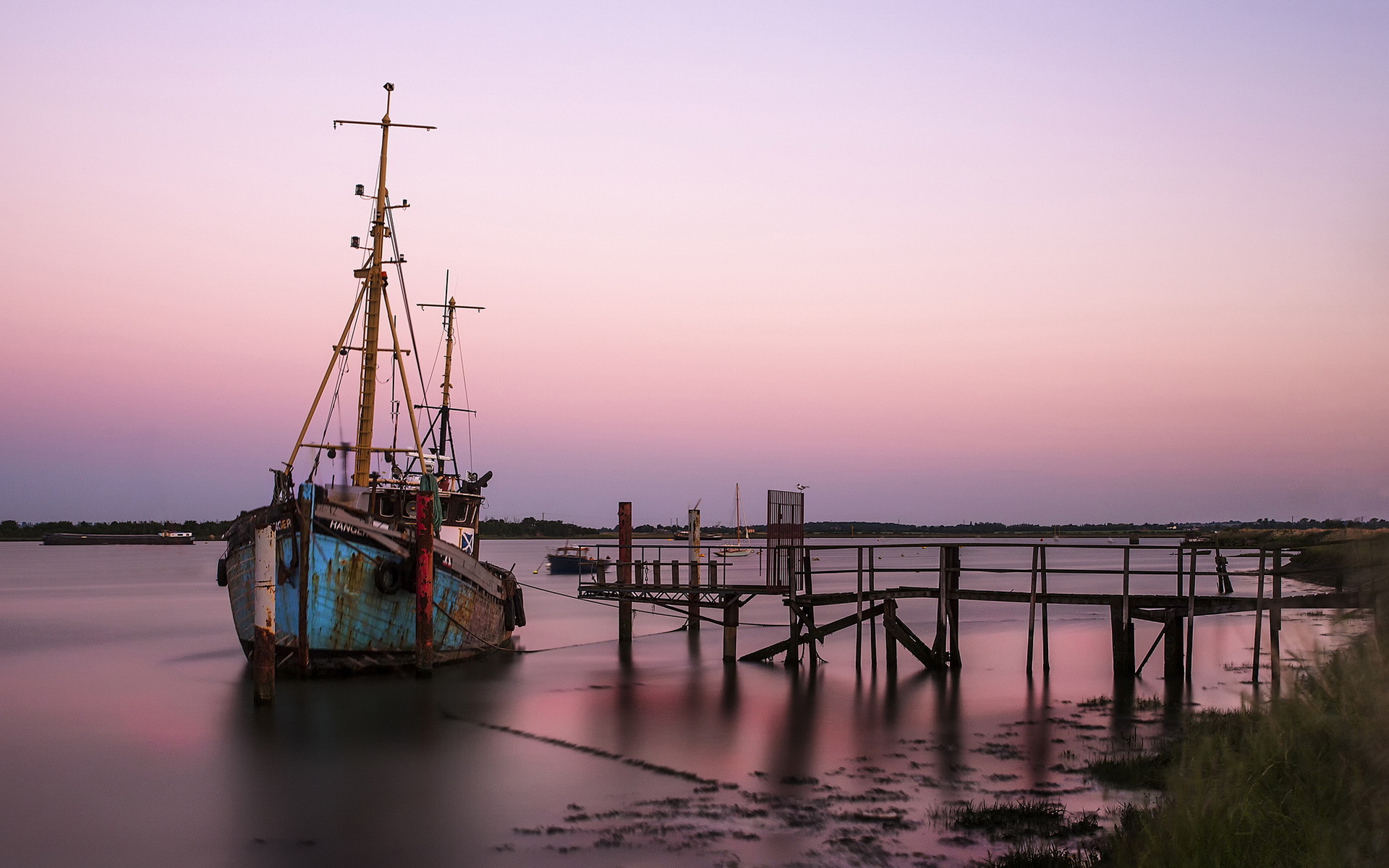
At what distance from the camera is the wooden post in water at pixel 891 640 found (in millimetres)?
24984

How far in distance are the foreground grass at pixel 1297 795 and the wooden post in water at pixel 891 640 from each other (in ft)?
43.8

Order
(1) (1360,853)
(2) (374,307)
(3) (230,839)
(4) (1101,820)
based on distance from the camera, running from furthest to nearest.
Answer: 1. (2) (374,307)
2. (3) (230,839)
3. (4) (1101,820)
4. (1) (1360,853)

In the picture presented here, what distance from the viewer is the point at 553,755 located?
677 inches

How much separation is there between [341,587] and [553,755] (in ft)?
25.4

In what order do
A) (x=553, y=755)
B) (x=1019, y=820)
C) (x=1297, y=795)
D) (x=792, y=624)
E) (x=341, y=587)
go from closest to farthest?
(x=1297, y=795), (x=1019, y=820), (x=553, y=755), (x=341, y=587), (x=792, y=624)

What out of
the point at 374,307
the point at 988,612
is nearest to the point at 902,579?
the point at 988,612

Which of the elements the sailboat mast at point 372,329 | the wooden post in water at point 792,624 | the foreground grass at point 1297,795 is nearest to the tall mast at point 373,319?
the sailboat mast at point 372,329

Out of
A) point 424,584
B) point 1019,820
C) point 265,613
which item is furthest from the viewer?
point 424,584

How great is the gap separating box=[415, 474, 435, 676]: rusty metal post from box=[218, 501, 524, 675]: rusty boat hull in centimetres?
60

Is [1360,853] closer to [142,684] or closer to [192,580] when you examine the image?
[142,684]

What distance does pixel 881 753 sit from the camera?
1666 centimetres

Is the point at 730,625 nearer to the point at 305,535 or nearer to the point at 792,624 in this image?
the point at 792,624

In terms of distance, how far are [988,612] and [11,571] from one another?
80216 mm

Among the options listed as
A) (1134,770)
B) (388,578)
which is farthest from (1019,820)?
(388,578)
